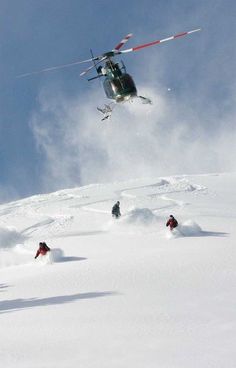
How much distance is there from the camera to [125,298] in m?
10.8

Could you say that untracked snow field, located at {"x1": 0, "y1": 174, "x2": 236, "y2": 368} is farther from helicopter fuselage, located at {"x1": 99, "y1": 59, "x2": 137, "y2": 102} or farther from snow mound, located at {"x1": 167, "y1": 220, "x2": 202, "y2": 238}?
helicopter fuselage, located at {"x1": 99, "y1": 59, "x2": 137, "y2": 102}

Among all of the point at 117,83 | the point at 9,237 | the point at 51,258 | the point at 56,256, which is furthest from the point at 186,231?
the point at 9,237

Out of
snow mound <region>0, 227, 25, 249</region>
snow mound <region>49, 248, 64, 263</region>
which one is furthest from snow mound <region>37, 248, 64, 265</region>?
snow mound <region>0, 227, 25, 249</region>

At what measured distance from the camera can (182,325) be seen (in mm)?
8328

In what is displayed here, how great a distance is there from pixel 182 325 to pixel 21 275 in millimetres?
8835

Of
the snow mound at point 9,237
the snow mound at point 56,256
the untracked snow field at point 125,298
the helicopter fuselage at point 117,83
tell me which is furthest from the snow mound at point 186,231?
the snow mound at point 9,237

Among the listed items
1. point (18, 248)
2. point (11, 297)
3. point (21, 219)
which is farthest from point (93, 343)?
point (21, 219)

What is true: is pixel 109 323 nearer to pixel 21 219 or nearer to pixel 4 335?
pixel 4 335

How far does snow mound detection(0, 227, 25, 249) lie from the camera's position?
92.2 ft

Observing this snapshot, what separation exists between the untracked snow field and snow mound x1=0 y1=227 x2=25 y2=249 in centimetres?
20

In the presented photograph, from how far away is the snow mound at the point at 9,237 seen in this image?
92.2 ft

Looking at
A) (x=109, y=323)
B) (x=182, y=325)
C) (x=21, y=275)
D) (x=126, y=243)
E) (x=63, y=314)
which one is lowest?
(x=182, y=325)

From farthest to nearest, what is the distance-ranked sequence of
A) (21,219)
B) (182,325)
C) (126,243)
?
(21,219) → (126,243) → (182,325)

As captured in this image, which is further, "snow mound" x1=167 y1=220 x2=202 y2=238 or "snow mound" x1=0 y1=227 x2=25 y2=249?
"snow mound" x1=0 y1=227 x2=25 y2=249
